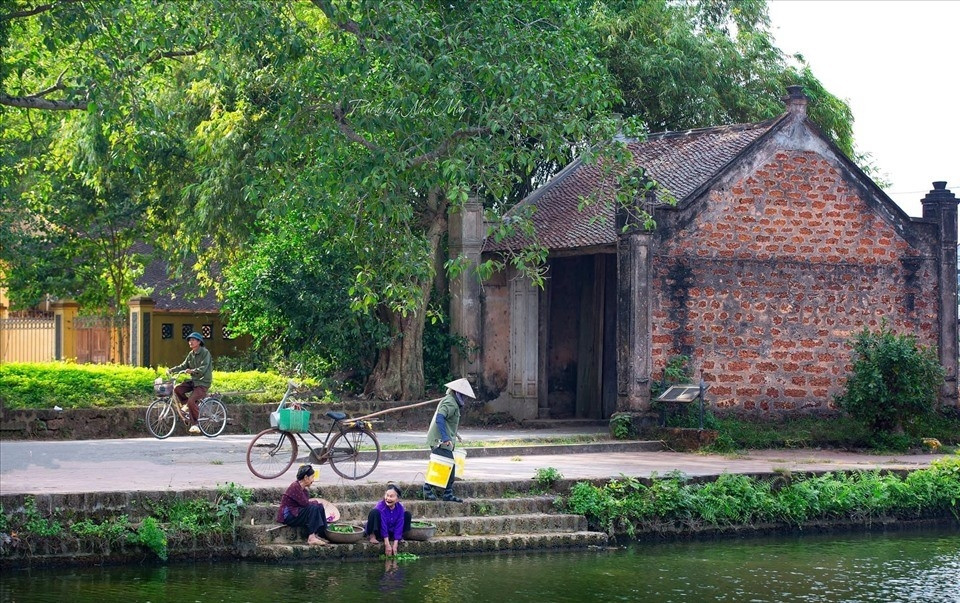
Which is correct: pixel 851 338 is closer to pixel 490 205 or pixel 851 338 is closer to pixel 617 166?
pixel 617 166

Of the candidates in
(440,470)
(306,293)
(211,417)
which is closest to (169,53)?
(306,293)

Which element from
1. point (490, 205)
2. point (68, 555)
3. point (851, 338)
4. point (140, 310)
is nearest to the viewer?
point (68, 555)

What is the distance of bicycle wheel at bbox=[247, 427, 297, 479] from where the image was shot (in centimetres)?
1538

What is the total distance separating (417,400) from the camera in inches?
917

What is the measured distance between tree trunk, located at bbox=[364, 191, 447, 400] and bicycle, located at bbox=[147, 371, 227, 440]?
11.3 ft

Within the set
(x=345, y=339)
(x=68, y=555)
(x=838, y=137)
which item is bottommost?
(x=68, y=555)

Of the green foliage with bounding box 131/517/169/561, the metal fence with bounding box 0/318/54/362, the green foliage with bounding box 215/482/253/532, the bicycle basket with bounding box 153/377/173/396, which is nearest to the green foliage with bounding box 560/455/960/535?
the green foliage with bounding box 215/482/253/532

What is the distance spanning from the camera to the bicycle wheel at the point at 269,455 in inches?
605

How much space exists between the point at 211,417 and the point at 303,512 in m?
7.39

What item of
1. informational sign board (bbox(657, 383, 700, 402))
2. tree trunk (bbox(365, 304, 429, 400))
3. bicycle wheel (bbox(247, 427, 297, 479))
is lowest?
bicycle wheel (bbox(247, 427, 297, 479))

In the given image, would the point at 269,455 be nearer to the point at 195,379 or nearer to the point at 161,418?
the point at 195,379

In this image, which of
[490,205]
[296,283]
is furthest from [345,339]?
[490,205]

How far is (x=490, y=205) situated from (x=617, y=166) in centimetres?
683

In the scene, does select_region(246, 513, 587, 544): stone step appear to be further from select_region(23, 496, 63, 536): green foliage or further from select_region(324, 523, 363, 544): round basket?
select_region(23, 496, 63, 536): green foliage
